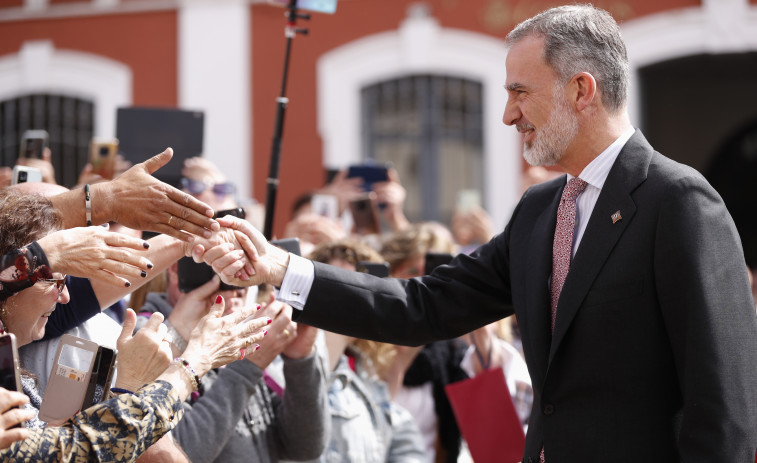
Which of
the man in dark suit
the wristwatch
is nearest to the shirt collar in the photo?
the man in dark suit

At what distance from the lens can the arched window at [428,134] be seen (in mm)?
10320

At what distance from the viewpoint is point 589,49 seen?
8.52ft

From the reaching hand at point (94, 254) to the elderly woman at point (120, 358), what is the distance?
5cm

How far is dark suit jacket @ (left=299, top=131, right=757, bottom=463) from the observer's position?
2270 mm

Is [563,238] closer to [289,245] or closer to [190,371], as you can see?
[289,245]

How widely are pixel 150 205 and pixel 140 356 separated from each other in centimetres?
49

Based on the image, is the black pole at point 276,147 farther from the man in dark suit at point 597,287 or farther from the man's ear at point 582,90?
the man's ear at point 582,90

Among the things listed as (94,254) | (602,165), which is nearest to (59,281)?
(94,254)

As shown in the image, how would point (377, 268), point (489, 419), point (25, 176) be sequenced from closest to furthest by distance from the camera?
point (25, 176) < point (377, 268) < point (489, 419)

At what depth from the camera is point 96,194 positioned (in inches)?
106

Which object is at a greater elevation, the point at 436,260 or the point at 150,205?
the point at 150,205

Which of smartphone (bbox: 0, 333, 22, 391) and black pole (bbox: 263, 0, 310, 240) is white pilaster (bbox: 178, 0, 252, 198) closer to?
black pole (bbox: 263, 0, 310, 240)

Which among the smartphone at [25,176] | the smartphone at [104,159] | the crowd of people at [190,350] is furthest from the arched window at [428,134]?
the smartphone at [25,176]

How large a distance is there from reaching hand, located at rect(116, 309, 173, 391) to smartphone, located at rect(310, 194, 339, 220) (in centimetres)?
314
